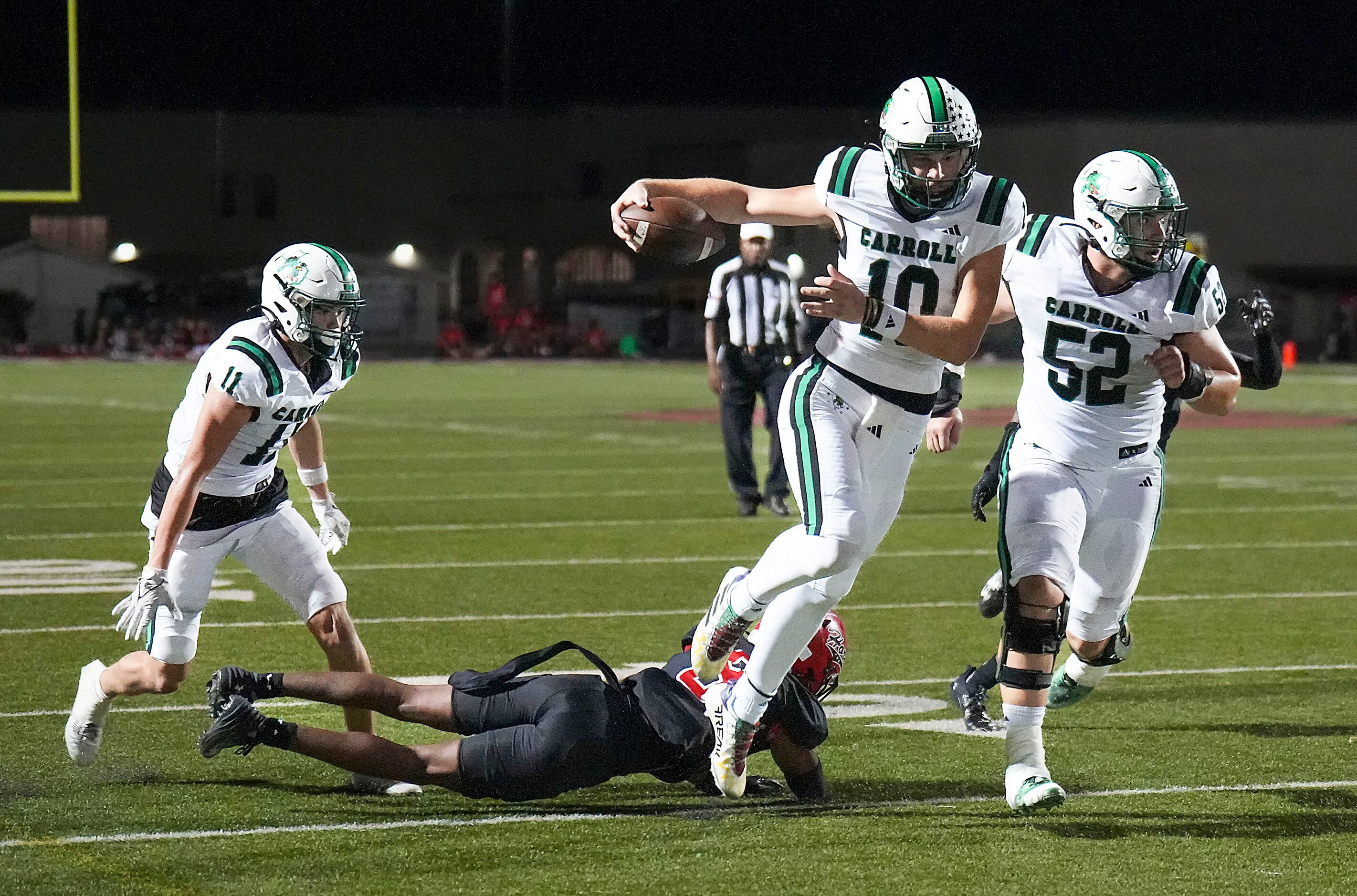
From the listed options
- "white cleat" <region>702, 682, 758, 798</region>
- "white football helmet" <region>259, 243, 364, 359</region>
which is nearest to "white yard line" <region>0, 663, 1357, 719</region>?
"white cleat" <region>702, 682, 758, 798</region>

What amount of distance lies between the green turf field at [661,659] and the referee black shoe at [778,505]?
1.46ft

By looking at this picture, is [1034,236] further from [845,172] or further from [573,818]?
[573,818]

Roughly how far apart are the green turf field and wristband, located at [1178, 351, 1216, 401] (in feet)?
3.36

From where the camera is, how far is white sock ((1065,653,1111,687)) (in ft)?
18.0

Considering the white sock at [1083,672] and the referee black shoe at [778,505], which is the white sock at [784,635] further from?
the referee black shoe at [778,505]

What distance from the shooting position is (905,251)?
484 cm

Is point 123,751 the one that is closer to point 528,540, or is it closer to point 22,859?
point 22,859

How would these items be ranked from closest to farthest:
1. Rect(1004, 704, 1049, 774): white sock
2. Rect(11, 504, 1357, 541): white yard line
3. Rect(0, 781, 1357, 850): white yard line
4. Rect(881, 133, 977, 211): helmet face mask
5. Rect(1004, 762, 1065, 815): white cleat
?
Rect(0, 781, 1357, 850): white yard line < Rect(1004, 762, 1065, 815): white cleat < Rect(1004, 704, 1049, 774): white sock < Rect(881, 133, 977, 211): helmet face mask < Rect(11, 504, 1357, 541): white yard line

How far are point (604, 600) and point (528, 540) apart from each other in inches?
83.1

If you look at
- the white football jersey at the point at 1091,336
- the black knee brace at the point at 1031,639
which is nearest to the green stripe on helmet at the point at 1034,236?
the white football jersey at the point at 1091,336

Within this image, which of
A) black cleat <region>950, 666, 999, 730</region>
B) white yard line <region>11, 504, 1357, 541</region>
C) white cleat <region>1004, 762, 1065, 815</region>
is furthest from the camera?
white yard line <region>11, 504, 1357, 541</region>

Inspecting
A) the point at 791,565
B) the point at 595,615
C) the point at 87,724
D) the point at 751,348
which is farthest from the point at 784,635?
the point at 751,348

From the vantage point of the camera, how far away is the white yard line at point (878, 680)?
5.75 m

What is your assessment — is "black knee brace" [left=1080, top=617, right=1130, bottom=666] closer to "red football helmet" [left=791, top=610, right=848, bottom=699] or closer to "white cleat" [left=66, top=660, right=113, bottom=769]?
"red football helmet" [left=791, top=610, right=848, bottom=699]
